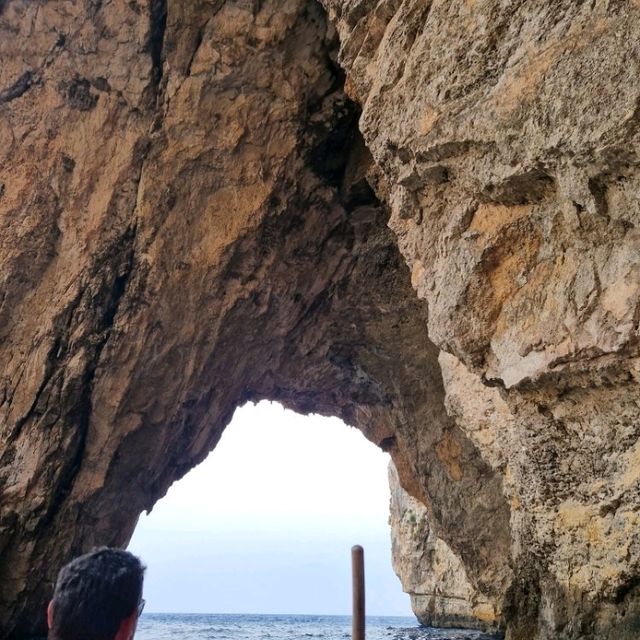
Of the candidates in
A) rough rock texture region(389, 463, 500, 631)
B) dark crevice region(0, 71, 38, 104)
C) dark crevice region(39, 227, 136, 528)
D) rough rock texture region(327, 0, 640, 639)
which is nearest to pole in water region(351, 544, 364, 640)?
rough rock texture region(327, 0, 640, 639)

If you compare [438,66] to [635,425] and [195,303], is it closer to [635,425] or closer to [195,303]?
[635,425]

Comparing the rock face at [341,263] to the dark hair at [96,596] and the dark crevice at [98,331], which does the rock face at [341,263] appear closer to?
the dark crevice at [98,331]

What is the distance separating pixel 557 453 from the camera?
5031 millimetres

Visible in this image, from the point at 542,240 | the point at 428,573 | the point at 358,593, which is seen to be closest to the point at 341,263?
the point at 542,240

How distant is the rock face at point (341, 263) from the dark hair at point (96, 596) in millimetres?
3620

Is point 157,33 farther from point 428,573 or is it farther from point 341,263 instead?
point 428,573

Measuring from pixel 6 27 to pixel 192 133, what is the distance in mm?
3132

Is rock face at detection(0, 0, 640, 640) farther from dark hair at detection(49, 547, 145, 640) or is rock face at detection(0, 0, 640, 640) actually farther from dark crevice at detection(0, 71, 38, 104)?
dark hair at detection(49, 547, 145, 640)

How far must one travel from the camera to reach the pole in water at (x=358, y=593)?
162 inches

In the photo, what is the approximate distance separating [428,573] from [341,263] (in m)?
14.3

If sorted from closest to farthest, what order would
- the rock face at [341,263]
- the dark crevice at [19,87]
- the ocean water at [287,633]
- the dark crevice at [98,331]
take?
the rock face at [341,263] < the dark crevice at [98,331] < the dark crevice at [19,87] < the ocean water at [287,633]

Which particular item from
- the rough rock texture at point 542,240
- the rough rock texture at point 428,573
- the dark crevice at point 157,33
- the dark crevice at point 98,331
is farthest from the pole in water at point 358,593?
the rough rock texture at point 428,573

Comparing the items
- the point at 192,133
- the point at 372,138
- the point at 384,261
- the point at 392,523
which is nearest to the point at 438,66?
the point at 372,138

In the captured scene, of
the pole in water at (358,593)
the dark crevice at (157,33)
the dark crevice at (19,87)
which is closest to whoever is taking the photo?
the pole in water at (358,593)
